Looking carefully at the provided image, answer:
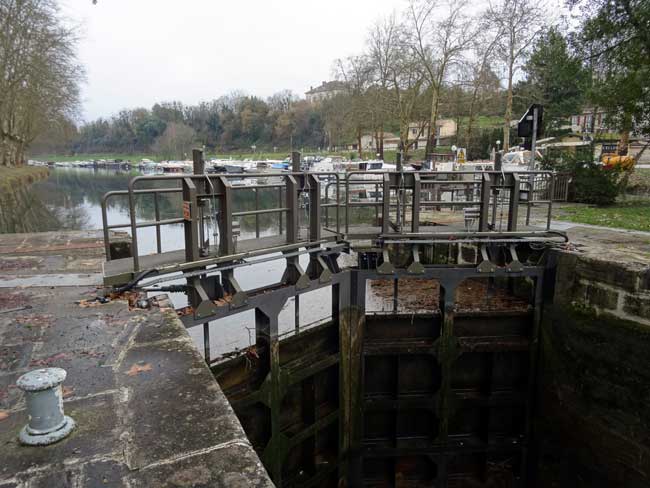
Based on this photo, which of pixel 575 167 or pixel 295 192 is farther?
pixel 575 167

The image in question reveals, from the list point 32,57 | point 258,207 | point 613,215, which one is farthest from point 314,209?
point 32,57

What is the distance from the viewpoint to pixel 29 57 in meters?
32.5

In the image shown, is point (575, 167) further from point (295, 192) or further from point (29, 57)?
point (29, 57)

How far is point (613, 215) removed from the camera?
1256cm

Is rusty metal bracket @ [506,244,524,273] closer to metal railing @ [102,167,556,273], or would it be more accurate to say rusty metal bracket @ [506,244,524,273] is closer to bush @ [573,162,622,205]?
metal railing @ [102,167,556,273]

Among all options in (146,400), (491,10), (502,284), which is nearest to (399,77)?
(491,10)

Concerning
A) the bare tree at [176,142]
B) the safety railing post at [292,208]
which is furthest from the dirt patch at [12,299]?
the bare tree at [176,142]

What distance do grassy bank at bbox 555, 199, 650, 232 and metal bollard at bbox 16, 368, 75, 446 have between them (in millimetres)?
11263

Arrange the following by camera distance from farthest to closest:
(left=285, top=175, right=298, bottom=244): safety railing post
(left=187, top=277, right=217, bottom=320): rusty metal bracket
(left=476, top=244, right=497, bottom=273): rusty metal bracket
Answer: (left=476, top=244, right=497, bottom=273): rusty metal bracket
(left=285, top=175, right=298, bottom=244): safety railing post
(left=187, top=277, right=217, bottom=320): rusty metal bracket

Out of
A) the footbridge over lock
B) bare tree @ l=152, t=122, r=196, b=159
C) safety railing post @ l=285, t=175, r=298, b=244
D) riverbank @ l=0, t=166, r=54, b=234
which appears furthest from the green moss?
bare tree @ l=152, t=122, r=196, b=159

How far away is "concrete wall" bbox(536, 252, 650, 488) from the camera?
6.58 m

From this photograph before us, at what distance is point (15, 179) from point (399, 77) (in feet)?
93.5

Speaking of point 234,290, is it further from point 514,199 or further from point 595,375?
point 595,375

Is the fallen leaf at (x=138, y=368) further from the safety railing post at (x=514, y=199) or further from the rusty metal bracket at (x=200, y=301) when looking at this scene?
the safety railing post at (x=514, y=199)
